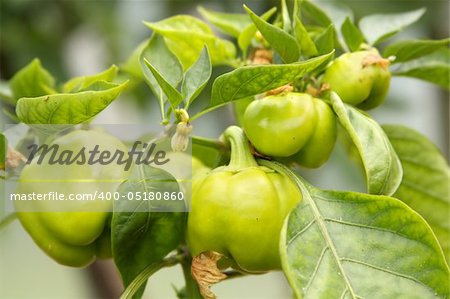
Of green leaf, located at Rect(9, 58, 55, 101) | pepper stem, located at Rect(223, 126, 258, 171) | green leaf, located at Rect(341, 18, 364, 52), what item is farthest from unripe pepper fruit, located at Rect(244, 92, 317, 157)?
green leaf, located at Rect(9, 58, 55, 101)

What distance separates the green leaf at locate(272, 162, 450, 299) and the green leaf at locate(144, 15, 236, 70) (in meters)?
0.22

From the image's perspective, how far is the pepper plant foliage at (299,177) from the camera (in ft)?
1.58

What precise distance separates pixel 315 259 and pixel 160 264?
0.16 meters

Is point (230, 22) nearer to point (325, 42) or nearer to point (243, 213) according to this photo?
point (325, 42)

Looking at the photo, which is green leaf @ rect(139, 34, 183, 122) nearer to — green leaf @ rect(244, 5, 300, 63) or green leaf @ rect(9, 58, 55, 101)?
green leaf @ rect(244, 5, 300, 63)

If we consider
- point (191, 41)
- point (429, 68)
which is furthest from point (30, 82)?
point (429, 68)

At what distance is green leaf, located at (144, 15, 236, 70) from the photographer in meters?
0.69

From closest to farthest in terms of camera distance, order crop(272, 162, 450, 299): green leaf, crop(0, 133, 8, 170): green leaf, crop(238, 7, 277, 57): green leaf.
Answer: crop(272, 162, 450, 299): green leaf
crop(0, 133, 8, 170): green leaf
crop(238, 7, 277, 57): green leaf

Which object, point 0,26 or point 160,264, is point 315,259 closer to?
point 160,264

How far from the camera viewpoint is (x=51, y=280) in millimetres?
3254

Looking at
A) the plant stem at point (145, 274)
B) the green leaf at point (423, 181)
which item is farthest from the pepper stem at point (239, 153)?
the green leaf at point (423, 181)

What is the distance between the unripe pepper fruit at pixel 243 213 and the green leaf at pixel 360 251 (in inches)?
0.7

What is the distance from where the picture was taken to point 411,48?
2.18ft

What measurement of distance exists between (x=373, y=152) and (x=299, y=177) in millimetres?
60
